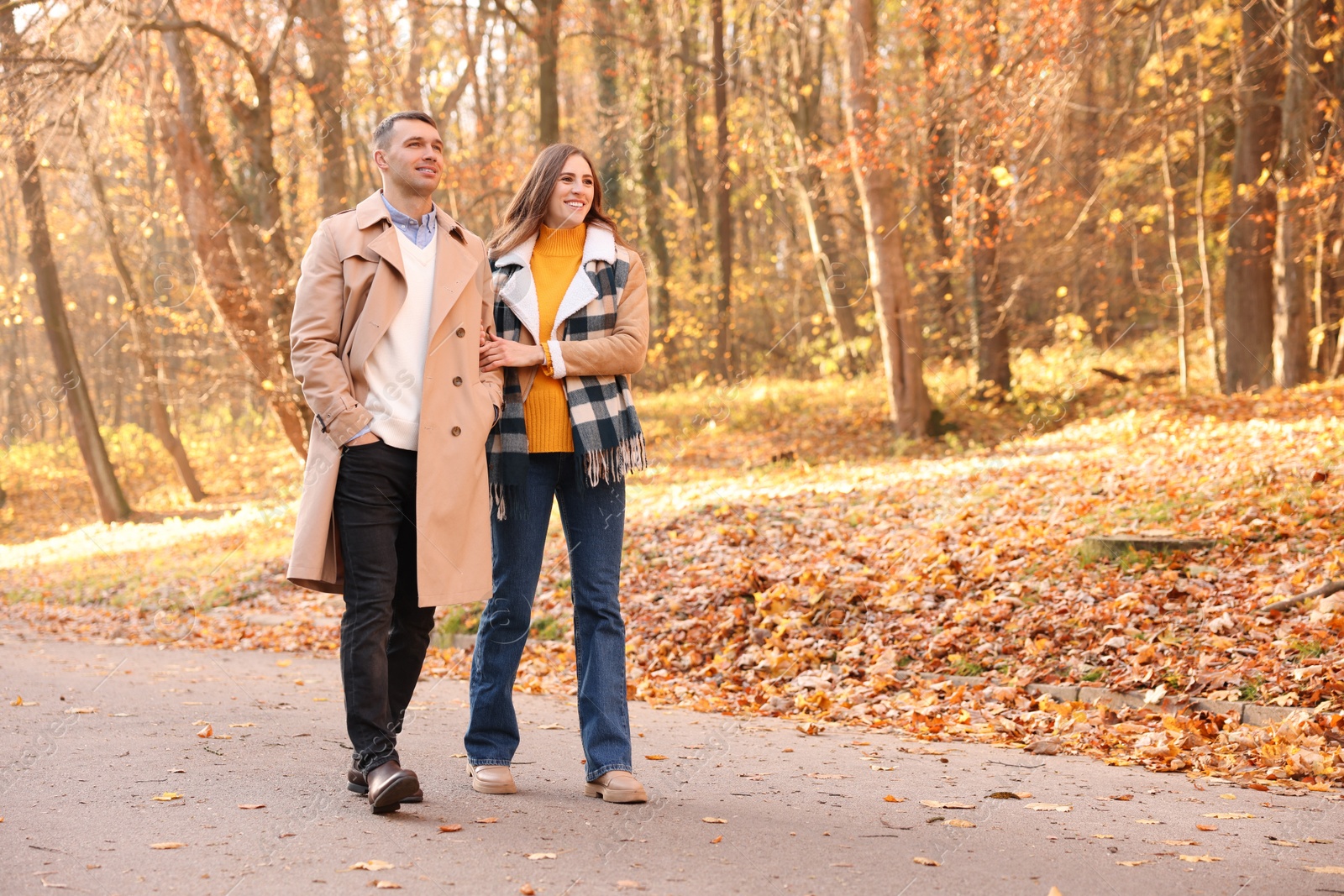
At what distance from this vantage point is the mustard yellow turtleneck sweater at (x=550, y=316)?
14.0 feet

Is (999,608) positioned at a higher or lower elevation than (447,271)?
lower

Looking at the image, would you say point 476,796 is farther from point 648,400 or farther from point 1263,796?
point 648,400

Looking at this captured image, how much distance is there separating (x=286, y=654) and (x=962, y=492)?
20.8 feet

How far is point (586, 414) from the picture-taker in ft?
13.9

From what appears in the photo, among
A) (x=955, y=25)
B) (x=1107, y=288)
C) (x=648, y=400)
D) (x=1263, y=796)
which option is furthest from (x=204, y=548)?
(x=1107, y=288)

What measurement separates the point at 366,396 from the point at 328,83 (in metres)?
15.1

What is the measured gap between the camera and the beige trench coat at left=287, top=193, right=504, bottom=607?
13.0ft

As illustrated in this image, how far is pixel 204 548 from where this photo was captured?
16.8 meters

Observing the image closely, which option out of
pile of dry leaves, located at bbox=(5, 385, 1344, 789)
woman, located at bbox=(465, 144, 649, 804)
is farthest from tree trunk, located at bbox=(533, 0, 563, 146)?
woman, located at bbox=(465, 144, 649, 804)

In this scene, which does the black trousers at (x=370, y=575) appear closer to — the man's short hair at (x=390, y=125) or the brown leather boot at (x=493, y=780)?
the brown leather boot at (x=493, y=780)

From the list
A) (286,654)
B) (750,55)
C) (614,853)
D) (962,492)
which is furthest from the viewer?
(750,55)

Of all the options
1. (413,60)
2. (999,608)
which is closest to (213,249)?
(413,60)

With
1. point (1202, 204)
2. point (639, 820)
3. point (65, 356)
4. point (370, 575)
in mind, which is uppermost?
point (1202, 204)

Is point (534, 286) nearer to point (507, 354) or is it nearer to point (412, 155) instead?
point (507, 354)
